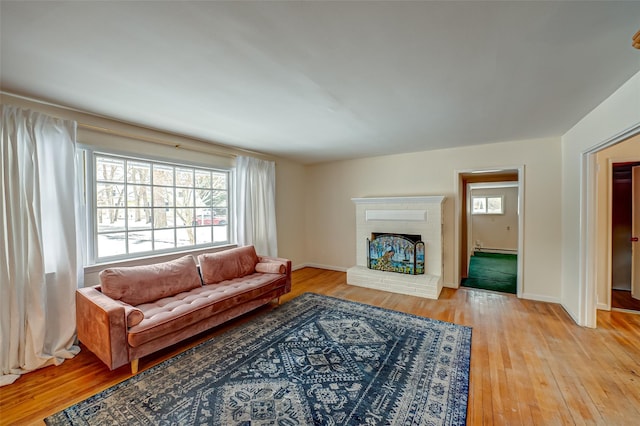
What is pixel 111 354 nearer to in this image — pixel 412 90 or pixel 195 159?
pixel 195 159

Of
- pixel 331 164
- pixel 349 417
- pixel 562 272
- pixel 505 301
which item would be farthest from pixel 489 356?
pixel 331 164

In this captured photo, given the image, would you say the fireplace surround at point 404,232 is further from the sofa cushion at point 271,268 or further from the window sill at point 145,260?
the window sill at point 145,260

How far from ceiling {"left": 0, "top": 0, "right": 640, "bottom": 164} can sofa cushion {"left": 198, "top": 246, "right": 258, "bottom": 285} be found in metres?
1.69

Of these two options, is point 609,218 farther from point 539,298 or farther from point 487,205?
point 487,205

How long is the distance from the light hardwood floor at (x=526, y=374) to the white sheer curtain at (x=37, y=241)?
0.80 ft

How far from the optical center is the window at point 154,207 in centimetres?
285

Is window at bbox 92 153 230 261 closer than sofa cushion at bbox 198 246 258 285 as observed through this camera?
Yes

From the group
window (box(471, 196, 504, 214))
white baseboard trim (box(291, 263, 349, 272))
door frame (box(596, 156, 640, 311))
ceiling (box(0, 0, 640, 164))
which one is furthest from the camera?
window (box(471, 196, 504, 214))

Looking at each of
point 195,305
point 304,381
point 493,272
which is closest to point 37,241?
point 195,305

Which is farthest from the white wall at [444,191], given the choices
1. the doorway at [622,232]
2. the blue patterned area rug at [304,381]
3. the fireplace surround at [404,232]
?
the blue patterned area rug at [304,381]

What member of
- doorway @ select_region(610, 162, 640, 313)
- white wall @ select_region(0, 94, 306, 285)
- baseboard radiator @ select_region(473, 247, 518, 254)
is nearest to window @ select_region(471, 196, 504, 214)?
baseboard radiator @ select_region(473, 247, 518, 254)

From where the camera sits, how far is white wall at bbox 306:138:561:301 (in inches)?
140

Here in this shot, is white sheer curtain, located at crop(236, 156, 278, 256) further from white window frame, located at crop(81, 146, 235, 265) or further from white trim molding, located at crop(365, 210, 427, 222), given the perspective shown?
white trim molding, located at crop(365, 210, 427, 222)

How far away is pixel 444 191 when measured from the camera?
423 cm
